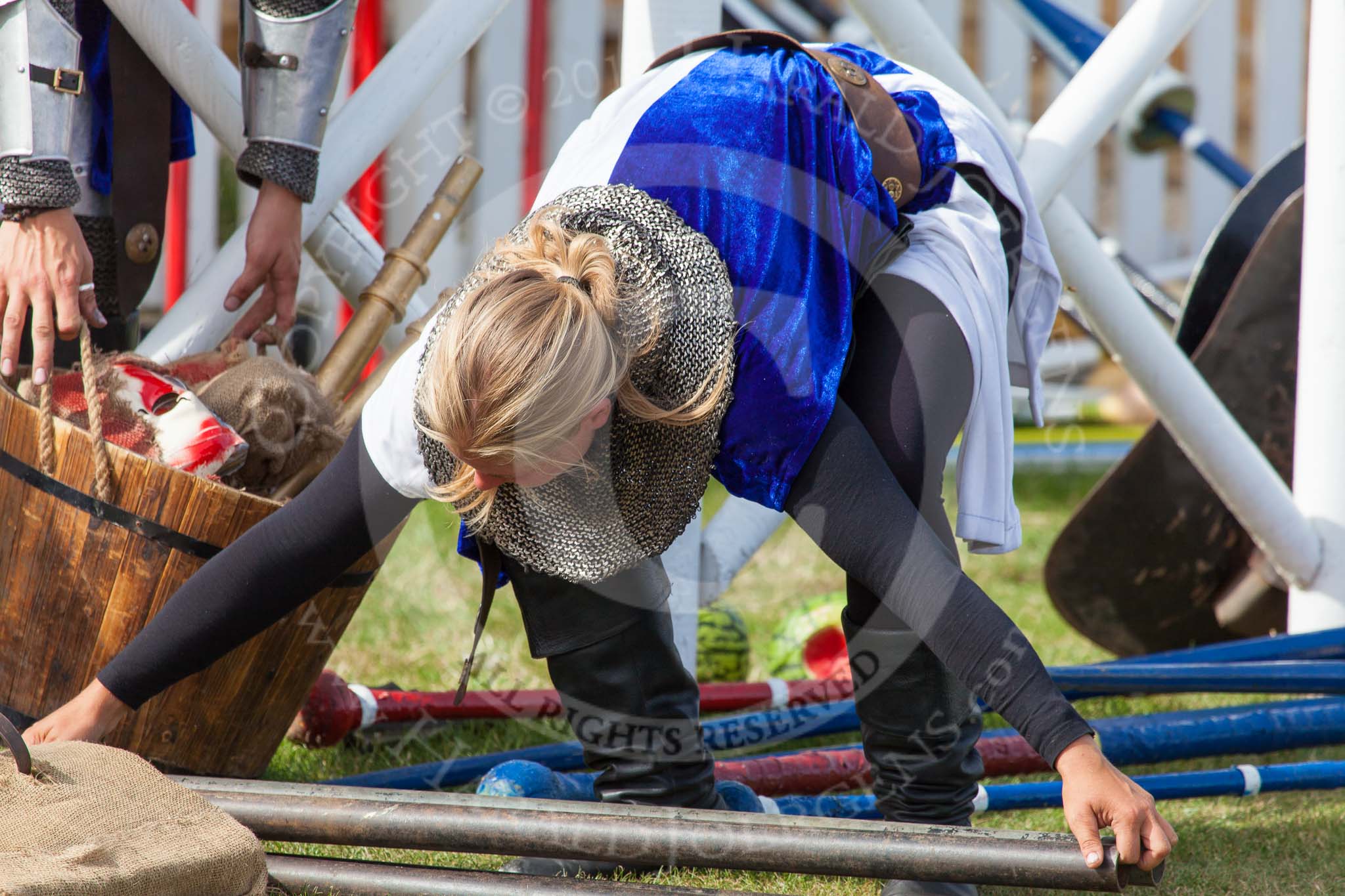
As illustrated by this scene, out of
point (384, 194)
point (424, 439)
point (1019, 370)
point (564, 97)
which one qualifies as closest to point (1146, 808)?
point (1019, 370)

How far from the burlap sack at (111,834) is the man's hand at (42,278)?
51 cm

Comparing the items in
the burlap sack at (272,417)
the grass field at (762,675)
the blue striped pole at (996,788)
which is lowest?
the grass field at (762,675)

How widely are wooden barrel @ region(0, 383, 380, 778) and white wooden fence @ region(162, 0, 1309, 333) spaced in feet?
6.88

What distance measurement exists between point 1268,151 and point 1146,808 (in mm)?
6431

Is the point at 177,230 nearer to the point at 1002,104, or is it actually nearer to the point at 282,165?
the point at 282,165

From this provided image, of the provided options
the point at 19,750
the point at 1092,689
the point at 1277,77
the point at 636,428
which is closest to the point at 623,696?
the point at 636,428

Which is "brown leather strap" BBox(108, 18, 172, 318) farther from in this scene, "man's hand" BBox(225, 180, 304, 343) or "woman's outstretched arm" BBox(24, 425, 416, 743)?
"woman's outstretched arm" BBox(24, 425, 416, 743)

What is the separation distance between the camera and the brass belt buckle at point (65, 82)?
1593mm

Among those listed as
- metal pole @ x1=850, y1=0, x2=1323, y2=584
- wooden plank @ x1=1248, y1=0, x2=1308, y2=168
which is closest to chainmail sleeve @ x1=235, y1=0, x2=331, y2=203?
metal pole @ x1=850, y1=0, x2=1323, y2=584

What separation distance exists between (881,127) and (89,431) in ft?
3.01

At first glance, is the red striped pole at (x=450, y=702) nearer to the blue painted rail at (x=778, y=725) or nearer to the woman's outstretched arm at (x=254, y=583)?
the blue painted rail at (x=778, y=725)

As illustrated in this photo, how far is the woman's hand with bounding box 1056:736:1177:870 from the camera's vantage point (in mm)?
1088

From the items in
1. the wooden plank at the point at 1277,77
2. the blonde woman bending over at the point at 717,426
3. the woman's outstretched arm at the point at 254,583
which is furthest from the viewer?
the wooden plank at the point at 1277,77

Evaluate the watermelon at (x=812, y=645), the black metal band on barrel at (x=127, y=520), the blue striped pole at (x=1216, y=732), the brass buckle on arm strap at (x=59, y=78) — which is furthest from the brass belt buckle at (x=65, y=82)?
the watermelon at (x=812, y=645)
